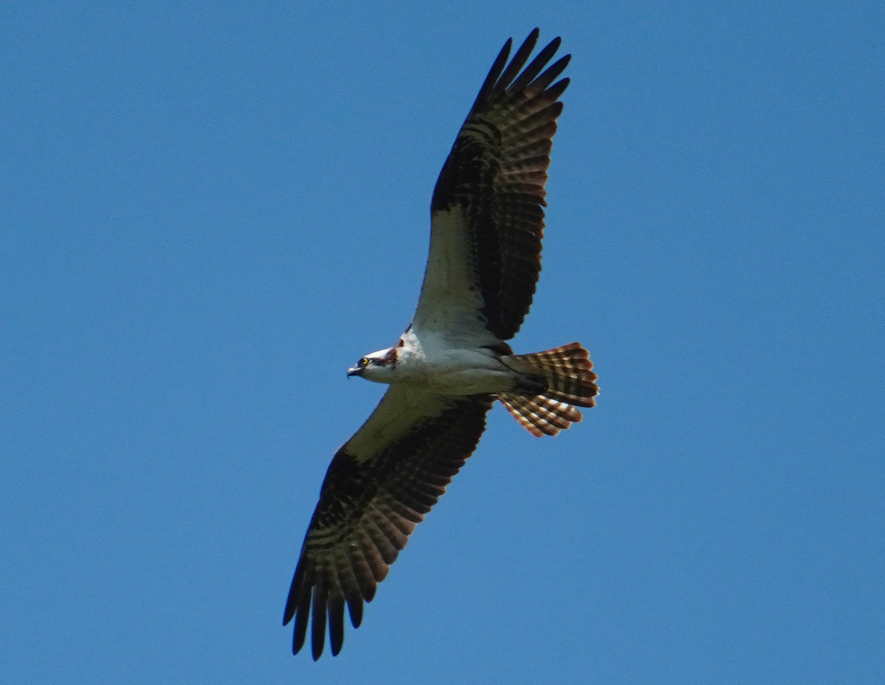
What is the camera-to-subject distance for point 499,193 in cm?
1056

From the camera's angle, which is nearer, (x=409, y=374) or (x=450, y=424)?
(x=409, y=374)

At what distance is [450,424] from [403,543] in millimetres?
1140

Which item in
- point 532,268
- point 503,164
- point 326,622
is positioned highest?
point 503,164

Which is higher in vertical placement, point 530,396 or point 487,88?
point 487,88

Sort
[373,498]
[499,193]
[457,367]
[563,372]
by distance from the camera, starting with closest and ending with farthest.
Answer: [499,193]
[457,367]
[563,372]
[373,498]

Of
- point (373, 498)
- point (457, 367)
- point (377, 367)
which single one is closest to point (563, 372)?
point (457, 367)

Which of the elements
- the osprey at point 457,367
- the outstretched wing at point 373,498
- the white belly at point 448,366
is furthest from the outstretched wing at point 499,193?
the outstretched wing at point 373,498

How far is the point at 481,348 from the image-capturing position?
1093cm

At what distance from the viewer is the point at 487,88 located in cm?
1062

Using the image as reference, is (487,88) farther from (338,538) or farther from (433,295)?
(338,538)

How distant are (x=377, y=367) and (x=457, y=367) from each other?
2.15ft

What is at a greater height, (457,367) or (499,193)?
(499,193)

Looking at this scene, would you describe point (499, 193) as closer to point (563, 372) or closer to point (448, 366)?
point (448, 366)

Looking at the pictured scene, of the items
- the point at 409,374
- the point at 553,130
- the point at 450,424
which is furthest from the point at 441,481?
the point at 553,130
